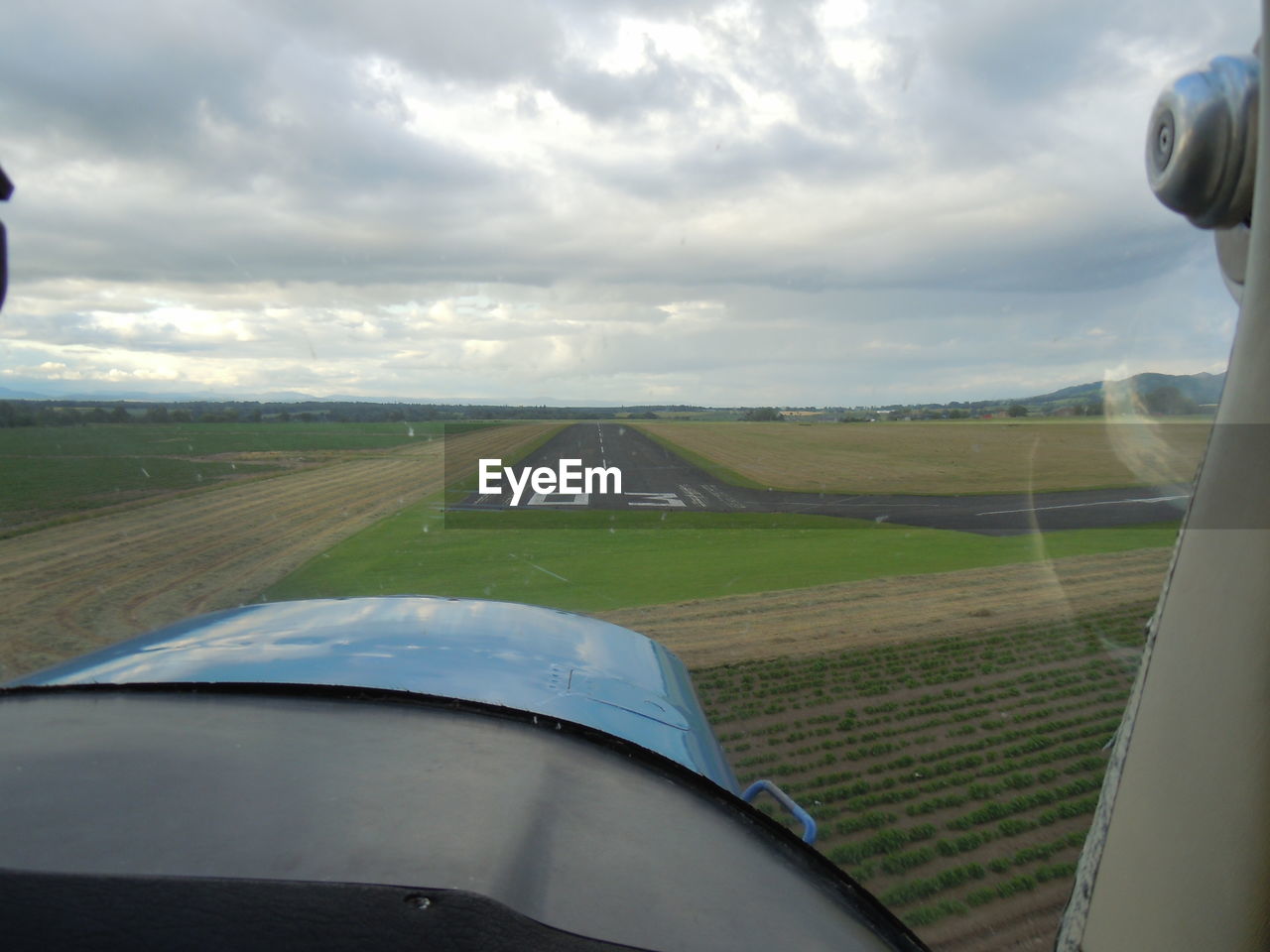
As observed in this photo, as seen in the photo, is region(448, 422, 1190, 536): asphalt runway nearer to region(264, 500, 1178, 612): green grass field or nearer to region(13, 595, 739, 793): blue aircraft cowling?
region(264, 500, 1178, 612): green grass field

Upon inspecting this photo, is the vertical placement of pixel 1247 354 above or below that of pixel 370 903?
above

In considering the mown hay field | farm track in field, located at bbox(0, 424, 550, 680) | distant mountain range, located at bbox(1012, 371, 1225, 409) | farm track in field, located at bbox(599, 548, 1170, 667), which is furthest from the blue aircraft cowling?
the mown hay field

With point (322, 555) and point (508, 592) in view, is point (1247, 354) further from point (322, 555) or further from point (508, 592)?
point (322, 555)

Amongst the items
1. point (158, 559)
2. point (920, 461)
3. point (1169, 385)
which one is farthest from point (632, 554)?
point (920, 461)

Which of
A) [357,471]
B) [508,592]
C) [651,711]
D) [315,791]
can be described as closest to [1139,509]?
[508,592]

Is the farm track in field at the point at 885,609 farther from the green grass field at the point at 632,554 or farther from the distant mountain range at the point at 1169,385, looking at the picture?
the distant mountain range at the point at 1169,385

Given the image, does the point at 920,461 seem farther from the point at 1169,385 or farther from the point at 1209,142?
the point at 1209,142
